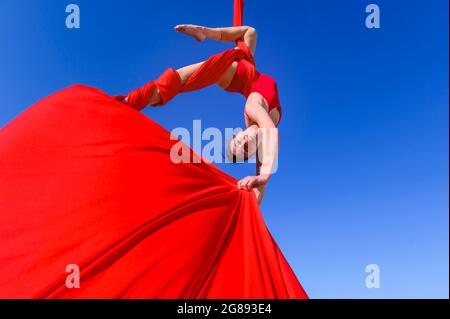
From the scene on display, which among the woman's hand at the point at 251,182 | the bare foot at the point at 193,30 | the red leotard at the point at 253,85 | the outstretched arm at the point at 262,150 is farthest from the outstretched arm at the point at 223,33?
the woman's hand at the point at 251,182

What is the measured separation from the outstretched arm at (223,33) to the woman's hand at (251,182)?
1513 millimetres

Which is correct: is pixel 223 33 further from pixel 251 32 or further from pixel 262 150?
pixel 262 150

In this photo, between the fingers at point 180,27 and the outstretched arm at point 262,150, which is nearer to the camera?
the outstretched arm at point 262,150

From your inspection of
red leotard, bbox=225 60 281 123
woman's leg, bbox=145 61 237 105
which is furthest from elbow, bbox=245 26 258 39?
woman's leg, bbox=145 61 237 105

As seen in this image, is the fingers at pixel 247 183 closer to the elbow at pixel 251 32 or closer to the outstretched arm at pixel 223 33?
the outstretched arm at pixel 223 33

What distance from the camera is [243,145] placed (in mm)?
3256

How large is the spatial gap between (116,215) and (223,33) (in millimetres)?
2373

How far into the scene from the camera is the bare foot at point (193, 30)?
347 centimetres

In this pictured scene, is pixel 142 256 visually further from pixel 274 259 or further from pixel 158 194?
pixel 274 259

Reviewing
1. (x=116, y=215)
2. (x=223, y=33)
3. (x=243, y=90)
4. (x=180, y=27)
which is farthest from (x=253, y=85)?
(x=116, y=215)

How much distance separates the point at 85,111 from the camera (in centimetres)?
275

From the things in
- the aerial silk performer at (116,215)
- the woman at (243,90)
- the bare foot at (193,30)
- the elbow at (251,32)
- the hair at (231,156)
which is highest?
the elbow at (251,32)
